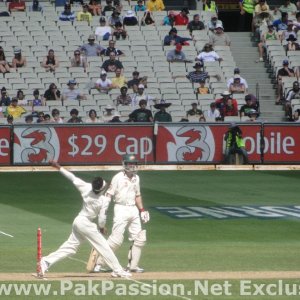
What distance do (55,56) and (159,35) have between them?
4147 millimetres

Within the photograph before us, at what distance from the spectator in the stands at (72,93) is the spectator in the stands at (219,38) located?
6.16 m

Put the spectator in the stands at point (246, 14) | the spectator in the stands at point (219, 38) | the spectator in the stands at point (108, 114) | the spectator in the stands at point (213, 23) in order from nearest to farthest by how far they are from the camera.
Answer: the spectator in the stands at point (108, 114) → the spectator in the stands at point (219, 38) → the spectator in the stands at point (213, 23) → the spectator in the stands at point (246, 14)

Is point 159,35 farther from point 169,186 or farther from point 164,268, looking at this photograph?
point 164,268

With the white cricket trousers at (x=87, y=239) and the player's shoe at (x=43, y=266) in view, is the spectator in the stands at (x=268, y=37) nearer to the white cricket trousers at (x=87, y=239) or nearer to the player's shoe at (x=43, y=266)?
the white cricket trousers at (x=87, y=239)

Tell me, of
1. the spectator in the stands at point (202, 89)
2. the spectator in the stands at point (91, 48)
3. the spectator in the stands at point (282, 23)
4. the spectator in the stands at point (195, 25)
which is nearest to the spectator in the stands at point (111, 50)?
the spectator in the stands at point (91, 48)

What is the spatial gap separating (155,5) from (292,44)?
5.15 meters

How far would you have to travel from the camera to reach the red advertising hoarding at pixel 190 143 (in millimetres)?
35562

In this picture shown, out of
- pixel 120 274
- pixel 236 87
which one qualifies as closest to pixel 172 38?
pixel 236 87

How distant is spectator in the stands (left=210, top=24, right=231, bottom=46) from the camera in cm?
4135

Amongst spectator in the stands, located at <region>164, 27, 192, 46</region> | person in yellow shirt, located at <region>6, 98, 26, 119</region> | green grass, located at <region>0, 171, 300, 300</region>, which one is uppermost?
spectator in the stands, located at <region>164, 27, 192, 46</region>

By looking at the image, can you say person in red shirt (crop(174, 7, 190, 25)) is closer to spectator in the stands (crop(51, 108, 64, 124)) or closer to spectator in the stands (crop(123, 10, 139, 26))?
spectator in the stands (crop(123, 10, 139, 26))

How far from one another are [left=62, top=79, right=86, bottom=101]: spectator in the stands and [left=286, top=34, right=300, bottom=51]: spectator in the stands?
325 inches

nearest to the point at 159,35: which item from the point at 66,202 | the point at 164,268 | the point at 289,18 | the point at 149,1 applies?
Answer: the point at 149,1

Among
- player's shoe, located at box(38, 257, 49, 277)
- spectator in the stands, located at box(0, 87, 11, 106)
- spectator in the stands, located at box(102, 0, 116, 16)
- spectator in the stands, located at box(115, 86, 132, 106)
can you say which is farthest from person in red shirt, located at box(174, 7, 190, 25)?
player's shoe, located at box(38, 257, 49, 277)
